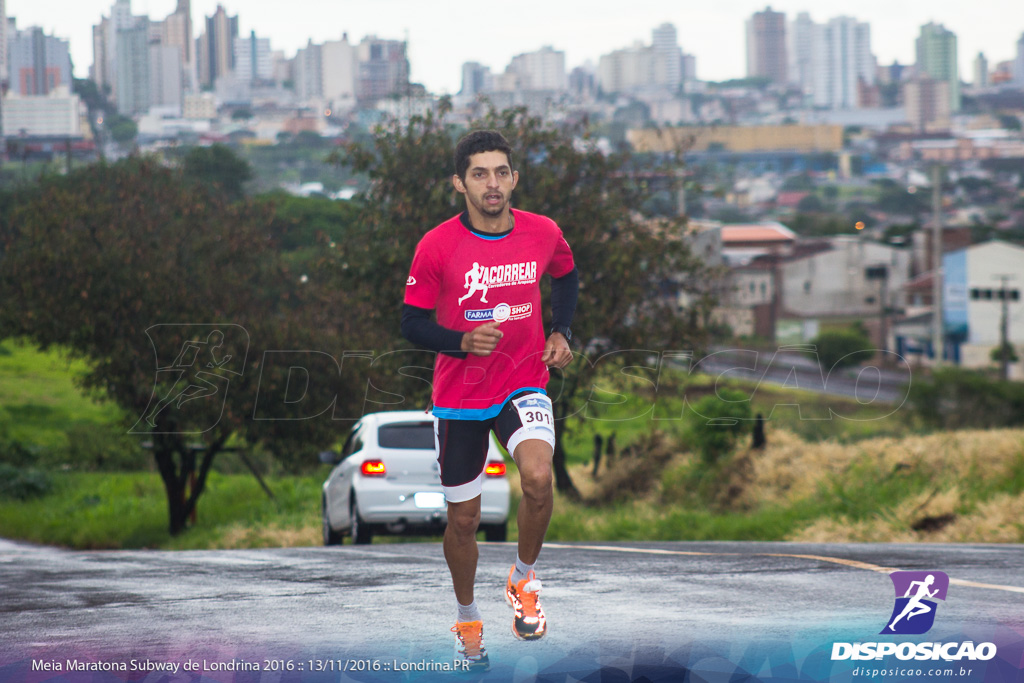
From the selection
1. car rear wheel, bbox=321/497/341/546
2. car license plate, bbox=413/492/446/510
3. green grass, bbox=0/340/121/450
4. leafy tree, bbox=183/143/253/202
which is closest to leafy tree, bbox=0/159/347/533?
car rear wheel, bbox=321/497/341/546

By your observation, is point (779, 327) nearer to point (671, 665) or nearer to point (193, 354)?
point (193, 354)

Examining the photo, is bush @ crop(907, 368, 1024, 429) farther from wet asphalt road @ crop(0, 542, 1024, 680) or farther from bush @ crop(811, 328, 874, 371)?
wet asphalt road @ crop(0, 542, 1024, 680)

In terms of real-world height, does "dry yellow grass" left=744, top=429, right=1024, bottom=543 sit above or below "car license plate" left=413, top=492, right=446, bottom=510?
below

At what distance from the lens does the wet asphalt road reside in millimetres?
5027

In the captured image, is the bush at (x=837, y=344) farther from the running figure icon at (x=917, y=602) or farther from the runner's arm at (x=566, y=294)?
the runner's arm at (x=566, y=294)

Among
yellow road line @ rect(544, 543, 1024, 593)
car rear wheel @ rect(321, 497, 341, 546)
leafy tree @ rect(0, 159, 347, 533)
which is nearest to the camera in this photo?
yellow road line @ rect(544, 543, 1024, 593)

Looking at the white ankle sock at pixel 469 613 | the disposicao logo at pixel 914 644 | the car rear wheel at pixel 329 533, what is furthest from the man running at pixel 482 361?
the car rear wheel at pixel 329 533

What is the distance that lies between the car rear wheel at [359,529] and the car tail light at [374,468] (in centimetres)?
41

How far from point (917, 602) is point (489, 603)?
224 cm

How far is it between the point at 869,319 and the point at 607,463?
241 ft

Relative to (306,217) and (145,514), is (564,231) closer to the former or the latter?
(145,514)

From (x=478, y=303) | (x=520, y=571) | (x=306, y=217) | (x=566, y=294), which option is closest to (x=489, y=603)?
(x=520, y=571)

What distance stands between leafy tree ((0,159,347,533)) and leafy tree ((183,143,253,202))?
45.0m

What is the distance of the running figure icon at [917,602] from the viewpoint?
509 cm
